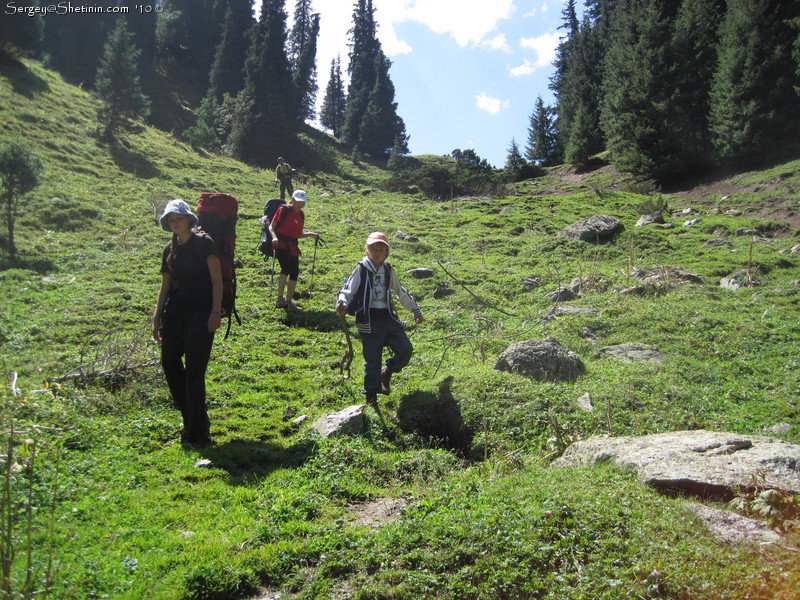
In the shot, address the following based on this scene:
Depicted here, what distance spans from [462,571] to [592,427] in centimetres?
268

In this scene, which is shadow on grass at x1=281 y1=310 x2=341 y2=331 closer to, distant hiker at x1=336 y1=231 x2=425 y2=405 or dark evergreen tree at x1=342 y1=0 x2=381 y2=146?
distant hiker at x1=336 y1=231 x2=425 y2=405

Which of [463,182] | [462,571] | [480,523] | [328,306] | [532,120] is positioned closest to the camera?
[462,571]

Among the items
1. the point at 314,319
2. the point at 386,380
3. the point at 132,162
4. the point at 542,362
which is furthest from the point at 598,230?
the point at 132,162

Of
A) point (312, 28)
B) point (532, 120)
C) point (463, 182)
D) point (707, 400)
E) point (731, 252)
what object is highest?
point (312, 28)

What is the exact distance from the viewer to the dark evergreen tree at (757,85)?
25547mm

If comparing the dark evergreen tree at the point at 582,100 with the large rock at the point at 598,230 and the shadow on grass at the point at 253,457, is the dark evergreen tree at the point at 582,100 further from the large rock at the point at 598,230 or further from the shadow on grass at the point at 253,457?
the shadow on grass at the point at 253,457

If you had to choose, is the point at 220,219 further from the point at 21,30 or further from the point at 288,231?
the point at 21,30

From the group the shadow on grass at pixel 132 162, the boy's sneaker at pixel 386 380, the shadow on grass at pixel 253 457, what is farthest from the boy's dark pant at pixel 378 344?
the shadow on grass at pixel 132 162

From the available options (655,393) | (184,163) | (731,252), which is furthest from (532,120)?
(655,393)

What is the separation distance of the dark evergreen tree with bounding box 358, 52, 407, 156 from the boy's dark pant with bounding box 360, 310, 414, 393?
56.9 m

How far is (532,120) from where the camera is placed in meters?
53.0

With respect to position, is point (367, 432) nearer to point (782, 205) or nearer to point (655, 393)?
point (655, 393)

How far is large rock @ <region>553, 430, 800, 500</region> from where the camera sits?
145 inches

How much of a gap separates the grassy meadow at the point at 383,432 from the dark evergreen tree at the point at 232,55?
1655 inches
